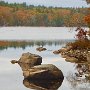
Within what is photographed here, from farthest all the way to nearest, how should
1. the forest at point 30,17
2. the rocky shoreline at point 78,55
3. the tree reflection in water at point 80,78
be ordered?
1. the forest at point 30,17
2. the rocky shoreline at point 78,55
3. the tree reflection in water at point 80,78

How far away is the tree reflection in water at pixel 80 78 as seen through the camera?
27472 mm

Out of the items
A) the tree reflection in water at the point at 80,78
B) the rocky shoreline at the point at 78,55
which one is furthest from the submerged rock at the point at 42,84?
the rocky shoreline at the point at 78,55

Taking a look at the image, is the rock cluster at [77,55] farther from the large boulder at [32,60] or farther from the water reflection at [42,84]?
the water reflection at [42,84]

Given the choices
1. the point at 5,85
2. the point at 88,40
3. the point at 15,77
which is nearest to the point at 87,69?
the point at 15,77

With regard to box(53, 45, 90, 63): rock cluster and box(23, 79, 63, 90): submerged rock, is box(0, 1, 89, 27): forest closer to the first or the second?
box(53, 45, 90, 63): rock cluster

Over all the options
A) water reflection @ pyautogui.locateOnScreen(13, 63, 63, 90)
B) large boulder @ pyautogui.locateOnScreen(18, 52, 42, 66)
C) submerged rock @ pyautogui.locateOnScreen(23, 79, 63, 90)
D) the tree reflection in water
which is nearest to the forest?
large boulder @ pyautogui.locateOnScreen(18, 52, 42, 66)

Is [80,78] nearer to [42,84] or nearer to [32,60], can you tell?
[42,84]

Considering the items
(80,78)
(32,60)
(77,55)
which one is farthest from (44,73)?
(77,55)

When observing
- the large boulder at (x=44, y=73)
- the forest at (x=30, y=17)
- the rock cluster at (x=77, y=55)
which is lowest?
the forest at (x=30, y=17)

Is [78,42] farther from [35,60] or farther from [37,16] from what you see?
[37,16]

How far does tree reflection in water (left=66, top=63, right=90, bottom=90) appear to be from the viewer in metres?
27.5

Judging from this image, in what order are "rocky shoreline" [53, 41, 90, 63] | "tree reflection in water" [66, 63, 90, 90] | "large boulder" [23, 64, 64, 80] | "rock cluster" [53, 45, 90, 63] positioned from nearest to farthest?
"tree reflection in water" [66, 63, 90, 90] → "large boulder" [23, 64, 64, 80] → "rocky shoreline" [53, 41, 90, 63] → "rock cluster" [53, 45, 90, 63]

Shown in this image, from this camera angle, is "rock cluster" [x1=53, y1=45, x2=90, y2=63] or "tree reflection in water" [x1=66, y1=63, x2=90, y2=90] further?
"rock cluster" [x1=53, y1=45, x2=90, y2=63]

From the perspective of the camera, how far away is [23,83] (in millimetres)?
29047
